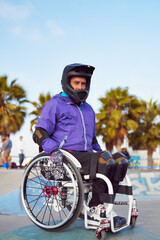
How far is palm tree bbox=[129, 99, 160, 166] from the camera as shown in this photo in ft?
107

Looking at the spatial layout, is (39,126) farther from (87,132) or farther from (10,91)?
(10,91)

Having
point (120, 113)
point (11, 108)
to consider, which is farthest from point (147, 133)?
point (11, 108)

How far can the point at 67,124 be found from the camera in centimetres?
315

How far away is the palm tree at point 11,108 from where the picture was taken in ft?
94.4

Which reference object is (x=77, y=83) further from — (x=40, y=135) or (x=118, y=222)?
(x=118, y=222)

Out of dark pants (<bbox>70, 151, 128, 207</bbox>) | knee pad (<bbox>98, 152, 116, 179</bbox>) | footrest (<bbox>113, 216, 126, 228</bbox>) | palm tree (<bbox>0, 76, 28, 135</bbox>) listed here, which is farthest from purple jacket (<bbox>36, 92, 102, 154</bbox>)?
palm tree (<bbox>0, 76, 28, 135</bbox>)

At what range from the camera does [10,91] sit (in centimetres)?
2936

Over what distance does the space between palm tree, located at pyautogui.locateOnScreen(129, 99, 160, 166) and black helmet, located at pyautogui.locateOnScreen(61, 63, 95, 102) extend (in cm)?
2991

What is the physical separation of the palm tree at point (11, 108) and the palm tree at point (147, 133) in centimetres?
1157

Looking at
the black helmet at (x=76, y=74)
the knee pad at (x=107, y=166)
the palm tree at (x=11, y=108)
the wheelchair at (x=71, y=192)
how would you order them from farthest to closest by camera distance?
the palm tree at (x=11, y=108), the black helmet at (x=76, y=74), the knee pad at (x=107, y=166), the wheelchair at (x=71, y=192)

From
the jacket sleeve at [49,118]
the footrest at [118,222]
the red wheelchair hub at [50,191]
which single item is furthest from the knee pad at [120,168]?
the jacket sleeve at [49,118]

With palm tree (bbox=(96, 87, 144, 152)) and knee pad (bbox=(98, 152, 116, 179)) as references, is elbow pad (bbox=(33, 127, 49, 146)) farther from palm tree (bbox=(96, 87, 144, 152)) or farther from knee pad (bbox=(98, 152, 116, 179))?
palm tree (bbox=(96, 87, 144, 152))

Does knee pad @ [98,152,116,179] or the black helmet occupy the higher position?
the black helmet

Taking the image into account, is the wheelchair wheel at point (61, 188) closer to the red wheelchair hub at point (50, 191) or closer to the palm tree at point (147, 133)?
the red wheelchair hub at point (50, 191)
